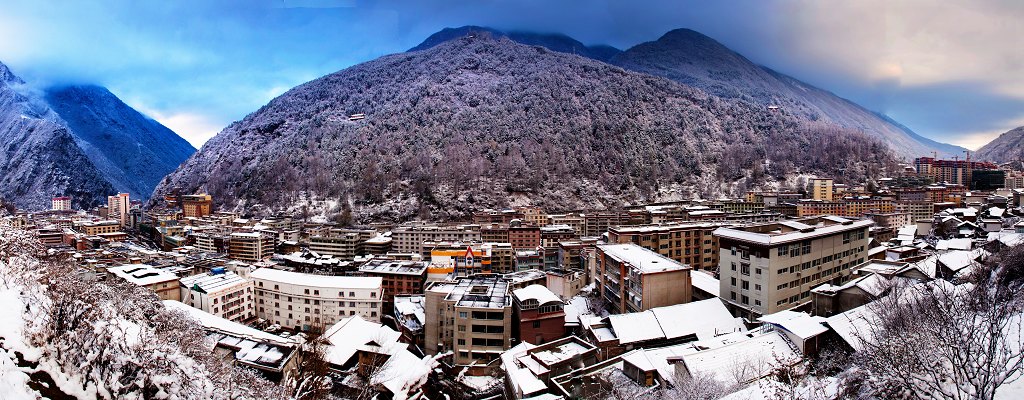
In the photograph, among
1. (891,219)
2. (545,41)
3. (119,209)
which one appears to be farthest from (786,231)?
(545,41)

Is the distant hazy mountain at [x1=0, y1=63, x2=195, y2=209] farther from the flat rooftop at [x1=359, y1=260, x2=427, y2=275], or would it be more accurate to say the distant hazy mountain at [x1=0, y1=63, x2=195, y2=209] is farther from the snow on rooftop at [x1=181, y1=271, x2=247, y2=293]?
the flat rooftop at [x1=359, y1=260, x2=427, y2=275]

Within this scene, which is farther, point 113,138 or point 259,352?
point 113,138

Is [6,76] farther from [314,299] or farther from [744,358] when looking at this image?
[744,358]

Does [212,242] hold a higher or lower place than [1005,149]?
lower

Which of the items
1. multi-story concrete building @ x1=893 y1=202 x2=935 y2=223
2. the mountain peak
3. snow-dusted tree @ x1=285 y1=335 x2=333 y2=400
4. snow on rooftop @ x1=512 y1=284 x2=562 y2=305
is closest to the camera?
snow-dusted tree @ x1=285 y1=335 x2=333 y2=400

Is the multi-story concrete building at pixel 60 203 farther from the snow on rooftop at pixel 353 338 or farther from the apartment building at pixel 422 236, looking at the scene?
the snow on rooftop at pixel 353 338

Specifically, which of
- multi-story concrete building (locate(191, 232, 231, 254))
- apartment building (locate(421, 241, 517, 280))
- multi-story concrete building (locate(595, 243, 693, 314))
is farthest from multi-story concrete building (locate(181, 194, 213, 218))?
multi-story concrete building (locate(595, 243, 693, 314))
